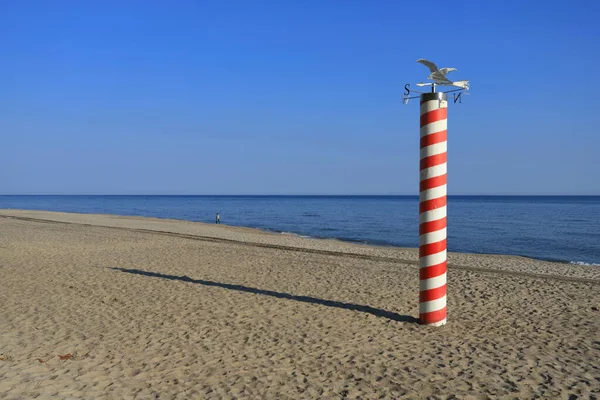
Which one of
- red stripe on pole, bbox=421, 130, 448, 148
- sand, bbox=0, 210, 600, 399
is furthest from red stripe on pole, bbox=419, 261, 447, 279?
red stripe on pole, bbox=421, 130, 448, 148

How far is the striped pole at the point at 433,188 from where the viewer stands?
7121mm

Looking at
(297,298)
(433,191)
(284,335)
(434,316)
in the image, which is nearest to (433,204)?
(433,191)

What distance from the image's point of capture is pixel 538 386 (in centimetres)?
516

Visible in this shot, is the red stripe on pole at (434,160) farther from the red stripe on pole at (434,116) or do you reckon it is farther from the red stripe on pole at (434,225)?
the red stripe on pole at (434,225)

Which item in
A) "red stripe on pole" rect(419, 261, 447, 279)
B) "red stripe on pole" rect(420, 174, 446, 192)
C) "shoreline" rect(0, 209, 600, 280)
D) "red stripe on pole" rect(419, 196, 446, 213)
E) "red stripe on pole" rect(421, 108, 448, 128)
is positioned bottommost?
"shoreline" rect(0, 209, 600, 280)

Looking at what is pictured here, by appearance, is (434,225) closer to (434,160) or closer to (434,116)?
(434,160)

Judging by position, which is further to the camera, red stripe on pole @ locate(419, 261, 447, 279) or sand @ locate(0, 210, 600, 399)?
red stripe on pole @ locate(419, 261, 447, 279)

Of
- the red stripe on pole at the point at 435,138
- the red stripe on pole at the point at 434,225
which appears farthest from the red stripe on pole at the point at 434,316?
the red stripe on pole at the point at 435,138

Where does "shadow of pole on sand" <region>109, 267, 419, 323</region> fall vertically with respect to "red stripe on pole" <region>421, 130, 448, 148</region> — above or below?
below

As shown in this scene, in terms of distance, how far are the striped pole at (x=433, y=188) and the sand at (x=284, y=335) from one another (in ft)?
2.98

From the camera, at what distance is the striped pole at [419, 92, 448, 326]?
712 cm

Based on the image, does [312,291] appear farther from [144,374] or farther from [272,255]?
[272,255]

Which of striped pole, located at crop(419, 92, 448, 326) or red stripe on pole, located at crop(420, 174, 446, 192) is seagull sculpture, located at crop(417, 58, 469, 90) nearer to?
striped pole, located at crop(419, 92, 448, 326)

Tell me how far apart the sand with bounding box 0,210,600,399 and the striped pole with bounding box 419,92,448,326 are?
907mm
